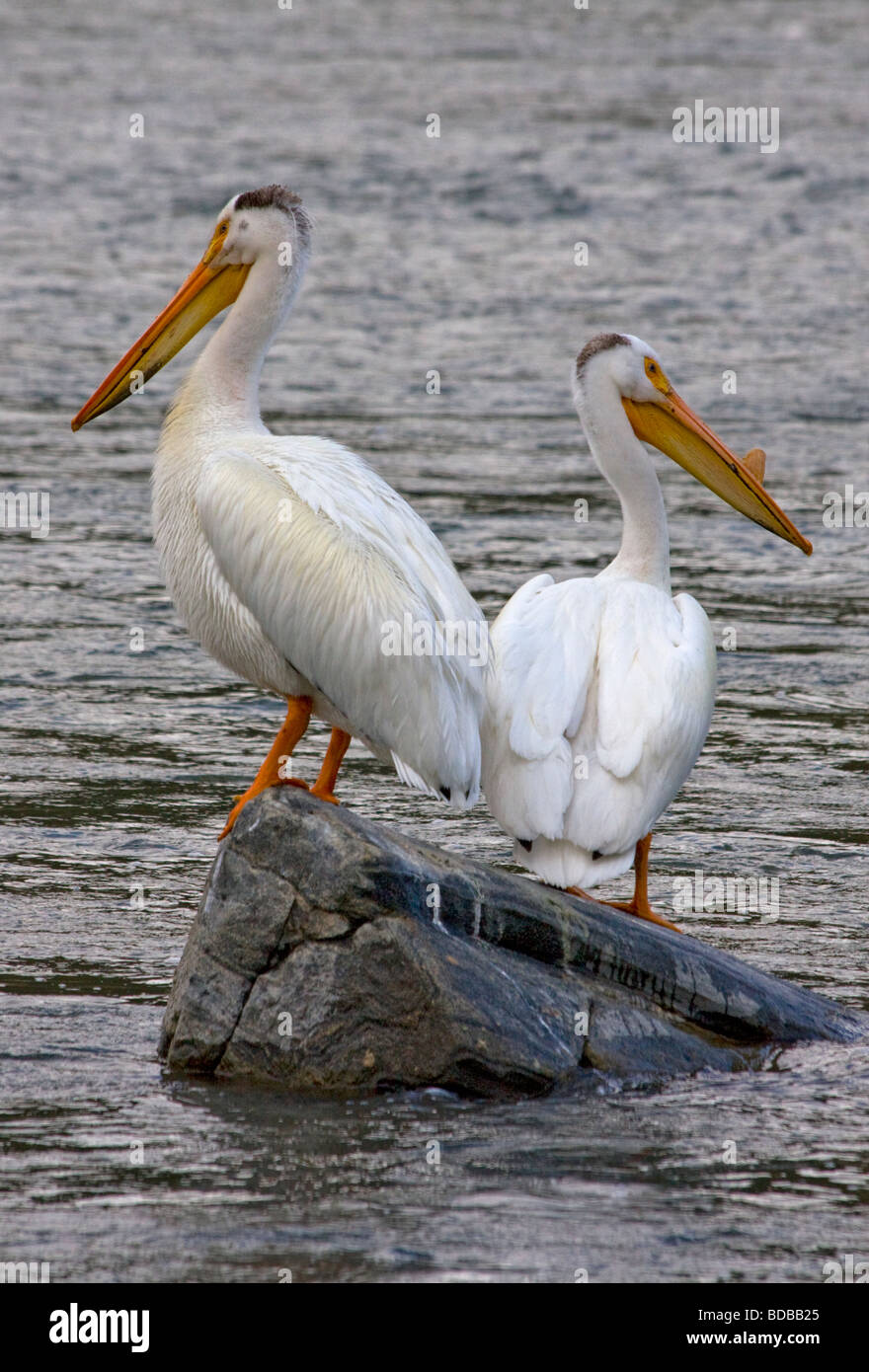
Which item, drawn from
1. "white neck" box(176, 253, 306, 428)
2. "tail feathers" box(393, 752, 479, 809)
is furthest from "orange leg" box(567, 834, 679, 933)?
"white neck" box(176, 253, 306, 428)

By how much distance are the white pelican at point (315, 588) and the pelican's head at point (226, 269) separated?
0.35 m

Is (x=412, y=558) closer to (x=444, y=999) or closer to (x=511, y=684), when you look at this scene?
(x=511, y=684)

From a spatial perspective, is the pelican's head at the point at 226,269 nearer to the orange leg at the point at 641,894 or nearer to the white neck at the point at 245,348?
the white neck at the point at 245,348

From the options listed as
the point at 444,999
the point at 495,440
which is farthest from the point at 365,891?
the point at 495,440

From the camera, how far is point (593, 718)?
17.9 feet

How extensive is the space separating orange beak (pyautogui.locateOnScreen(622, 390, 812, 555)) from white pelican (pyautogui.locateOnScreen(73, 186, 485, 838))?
4.54 ft

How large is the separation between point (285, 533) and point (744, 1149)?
75.0 inches

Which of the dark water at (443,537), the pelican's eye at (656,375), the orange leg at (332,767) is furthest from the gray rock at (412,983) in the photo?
the pelican's eye at (656,375)

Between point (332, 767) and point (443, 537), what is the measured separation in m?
4.58

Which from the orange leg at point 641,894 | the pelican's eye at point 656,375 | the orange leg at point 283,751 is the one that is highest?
the pelican's eye at point 656,375

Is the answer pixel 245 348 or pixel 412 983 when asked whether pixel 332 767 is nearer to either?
pixel 412 983

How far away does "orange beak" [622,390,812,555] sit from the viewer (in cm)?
654

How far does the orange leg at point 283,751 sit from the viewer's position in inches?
204

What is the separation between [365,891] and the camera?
4754 mm
